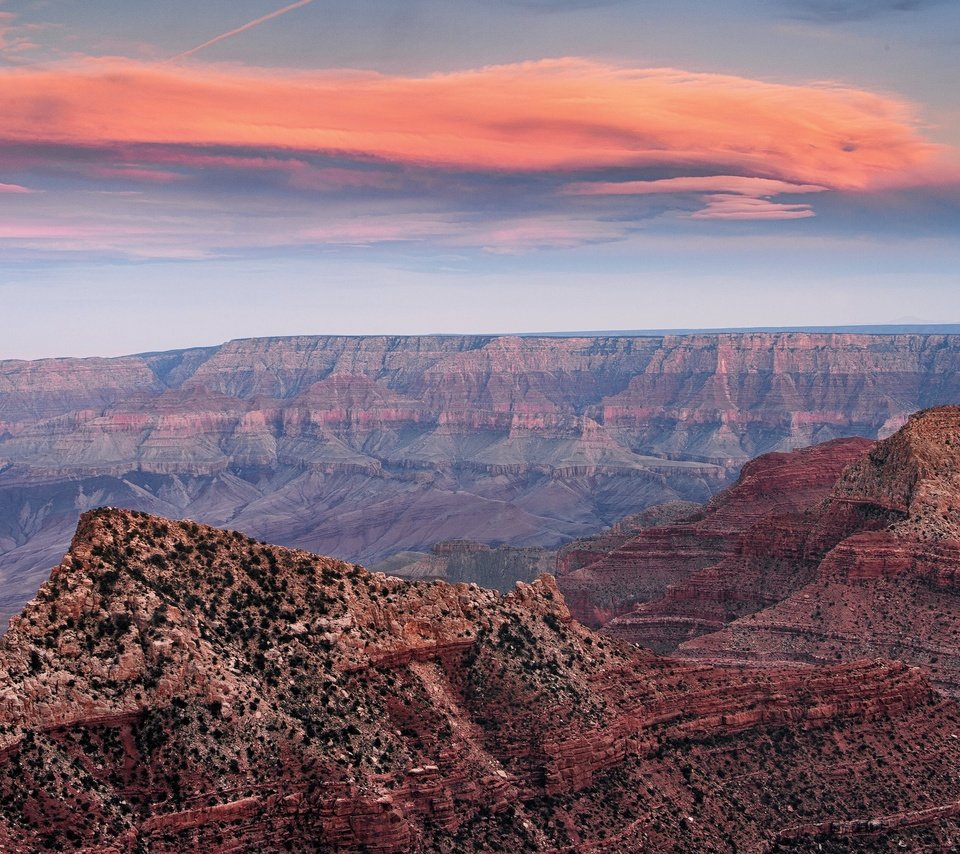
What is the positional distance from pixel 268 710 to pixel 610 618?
89733mm

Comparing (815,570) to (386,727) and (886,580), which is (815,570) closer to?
(886,580)

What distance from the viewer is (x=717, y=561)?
472 feet

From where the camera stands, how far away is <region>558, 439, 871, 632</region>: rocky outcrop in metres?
126

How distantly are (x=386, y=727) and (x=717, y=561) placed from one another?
283 feet

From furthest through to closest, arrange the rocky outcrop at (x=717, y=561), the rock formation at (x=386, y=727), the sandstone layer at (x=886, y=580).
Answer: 1. the rocky outcrop at (x=717, y=561)
2. the sandstone layer at (x=886, y=580)
3. the rock formation at (x=386, y=727)

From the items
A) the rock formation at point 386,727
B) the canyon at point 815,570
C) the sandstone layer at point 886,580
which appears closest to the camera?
the rock formation at point 386,727

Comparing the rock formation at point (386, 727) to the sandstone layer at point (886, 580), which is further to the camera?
the sandstone layer at point (886, 580)

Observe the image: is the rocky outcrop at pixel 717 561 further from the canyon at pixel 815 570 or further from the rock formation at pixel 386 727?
the rock formation at pixel 386 727

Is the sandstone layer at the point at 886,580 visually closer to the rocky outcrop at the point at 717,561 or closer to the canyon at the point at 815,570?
the canyon at the point at 815,570

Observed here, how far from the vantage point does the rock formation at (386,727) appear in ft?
178

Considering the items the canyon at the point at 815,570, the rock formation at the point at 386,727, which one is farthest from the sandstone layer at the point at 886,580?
the rock formation at the point at 386,727

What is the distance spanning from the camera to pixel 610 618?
145125 millimetres

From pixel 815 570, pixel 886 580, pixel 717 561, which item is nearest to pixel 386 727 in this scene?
pixel 886 580

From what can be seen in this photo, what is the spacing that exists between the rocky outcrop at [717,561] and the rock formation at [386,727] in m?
43.8
